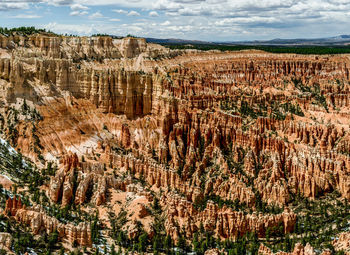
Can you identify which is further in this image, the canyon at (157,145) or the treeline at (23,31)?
the treeline at (23,31)

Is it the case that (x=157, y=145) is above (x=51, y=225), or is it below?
above

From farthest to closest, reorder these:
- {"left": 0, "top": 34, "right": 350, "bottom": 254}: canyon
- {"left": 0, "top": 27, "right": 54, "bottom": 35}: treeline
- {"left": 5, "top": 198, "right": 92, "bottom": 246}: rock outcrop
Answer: {"left": 0, "top": 27, "right": 54, "bottom": 35}: treeline < {"left": 0, "top": 34, "right": 350, "bottom": 254}: canyon < {"left": 5, "top": 198, "right": 92, "bottom": 246}: rock outcrop

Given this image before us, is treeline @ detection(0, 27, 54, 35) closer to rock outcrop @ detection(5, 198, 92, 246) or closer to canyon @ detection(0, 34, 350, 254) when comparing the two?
canyon @ detection(0, 34, 350, 254)

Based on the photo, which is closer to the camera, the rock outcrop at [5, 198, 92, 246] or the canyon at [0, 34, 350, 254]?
the rock outcrop at [5, 198, 92, 246]

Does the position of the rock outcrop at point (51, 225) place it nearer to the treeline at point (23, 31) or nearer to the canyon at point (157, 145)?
the canyon at point (157, 145)

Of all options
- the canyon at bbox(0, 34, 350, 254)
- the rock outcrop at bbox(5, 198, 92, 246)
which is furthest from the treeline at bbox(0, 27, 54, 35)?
the rock outcrop at bbox(5, 198, 92, 246)

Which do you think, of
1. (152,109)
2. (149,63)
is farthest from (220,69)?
(152,109)

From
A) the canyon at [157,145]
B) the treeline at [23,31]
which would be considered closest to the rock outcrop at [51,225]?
the canyon at [157,145]

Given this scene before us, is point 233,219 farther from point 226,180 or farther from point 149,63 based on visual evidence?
point 149,63
